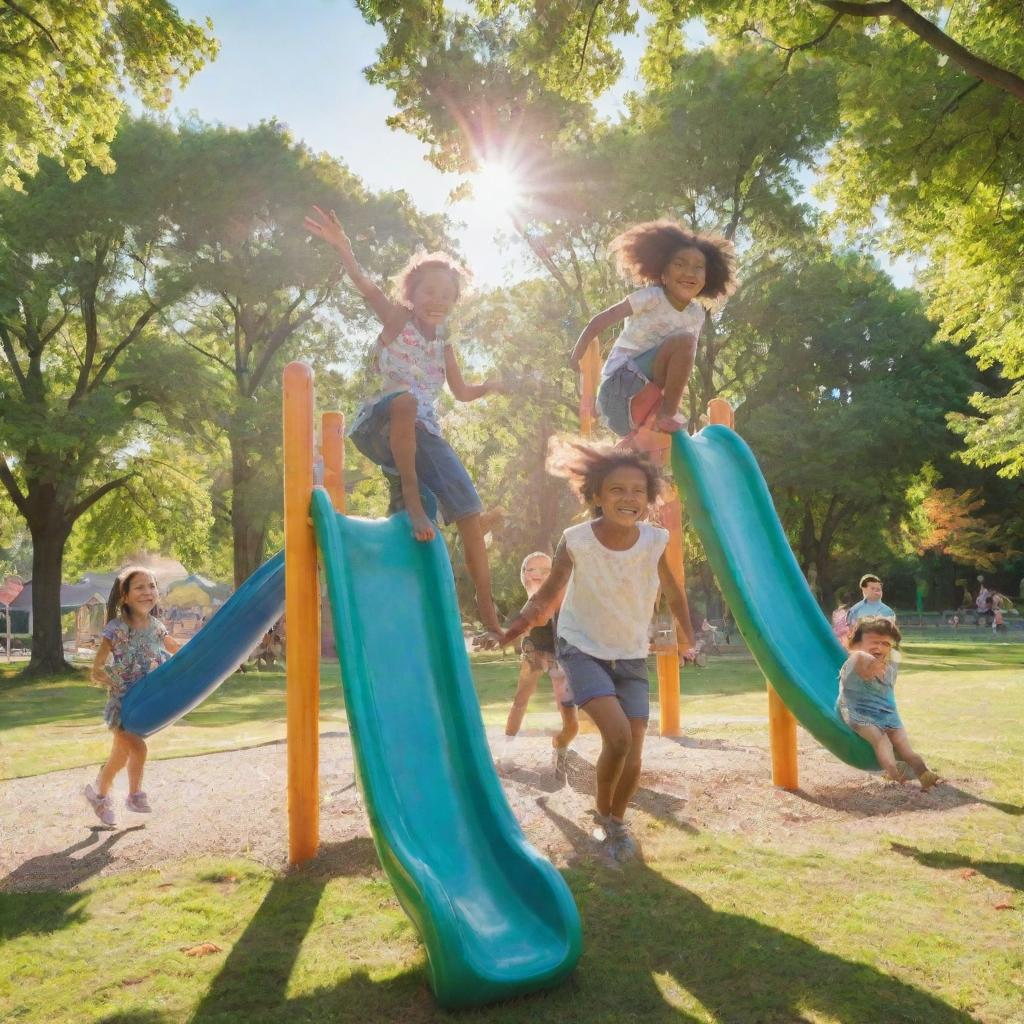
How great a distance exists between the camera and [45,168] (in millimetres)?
22047

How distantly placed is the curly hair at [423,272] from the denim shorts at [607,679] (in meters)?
2.33

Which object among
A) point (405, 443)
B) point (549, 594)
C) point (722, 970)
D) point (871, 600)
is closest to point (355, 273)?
point (405, 443)

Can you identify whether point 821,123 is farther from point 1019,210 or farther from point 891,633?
point 891,633

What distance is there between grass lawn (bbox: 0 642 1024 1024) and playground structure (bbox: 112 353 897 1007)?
0.27m

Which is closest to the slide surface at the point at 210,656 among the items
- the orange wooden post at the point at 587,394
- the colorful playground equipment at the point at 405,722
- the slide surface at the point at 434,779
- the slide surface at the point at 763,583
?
the colorful playground equipment at the point at 405,722

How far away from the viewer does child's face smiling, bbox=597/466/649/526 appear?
16.0 feet

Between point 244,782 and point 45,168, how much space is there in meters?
19.8

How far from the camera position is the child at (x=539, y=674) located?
6.78 meters

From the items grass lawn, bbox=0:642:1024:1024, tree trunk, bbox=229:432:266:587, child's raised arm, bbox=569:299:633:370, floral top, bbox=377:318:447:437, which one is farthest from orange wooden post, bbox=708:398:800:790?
tree trunk, bbox=229:432:266:587

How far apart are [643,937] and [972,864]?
2032 mm

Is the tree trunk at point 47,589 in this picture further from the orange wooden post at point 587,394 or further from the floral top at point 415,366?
the floral top at point 415,366

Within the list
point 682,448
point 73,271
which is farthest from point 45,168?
point 682,448

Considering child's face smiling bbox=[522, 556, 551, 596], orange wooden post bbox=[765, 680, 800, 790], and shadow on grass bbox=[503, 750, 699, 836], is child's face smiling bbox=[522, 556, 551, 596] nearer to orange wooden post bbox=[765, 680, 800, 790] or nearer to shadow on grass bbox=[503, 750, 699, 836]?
shadow on grass bbox=[503, 750, 699, 836]

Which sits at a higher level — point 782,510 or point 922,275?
point 922,275
